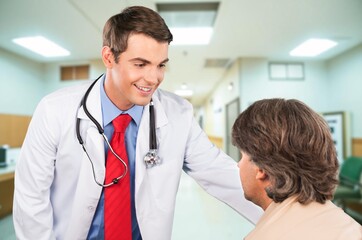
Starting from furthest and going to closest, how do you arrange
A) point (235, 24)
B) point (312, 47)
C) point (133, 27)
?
point (312, 47)
point (235, 24)
point (133, 27)

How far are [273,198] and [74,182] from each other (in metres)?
0.61

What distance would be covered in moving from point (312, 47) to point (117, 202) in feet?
11.5

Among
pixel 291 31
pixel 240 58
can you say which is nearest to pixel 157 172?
pixel 291 31

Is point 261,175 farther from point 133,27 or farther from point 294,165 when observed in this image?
point 133,27

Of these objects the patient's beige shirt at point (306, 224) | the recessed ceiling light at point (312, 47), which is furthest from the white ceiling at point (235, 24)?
the patient's beige shirt at point (306, 224)

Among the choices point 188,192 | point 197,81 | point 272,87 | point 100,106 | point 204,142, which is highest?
point 197,81

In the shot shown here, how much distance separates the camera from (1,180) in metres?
1.56

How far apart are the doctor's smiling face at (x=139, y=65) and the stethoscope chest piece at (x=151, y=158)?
0.18 meters

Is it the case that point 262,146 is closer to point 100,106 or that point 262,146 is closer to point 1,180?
point 100,106

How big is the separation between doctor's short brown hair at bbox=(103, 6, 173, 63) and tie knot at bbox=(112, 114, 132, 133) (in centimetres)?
20

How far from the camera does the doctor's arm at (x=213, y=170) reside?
0.91 metres

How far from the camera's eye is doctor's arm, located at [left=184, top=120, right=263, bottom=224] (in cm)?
91

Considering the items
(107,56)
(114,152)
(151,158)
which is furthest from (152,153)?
(107,56)

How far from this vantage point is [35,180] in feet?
2.48
